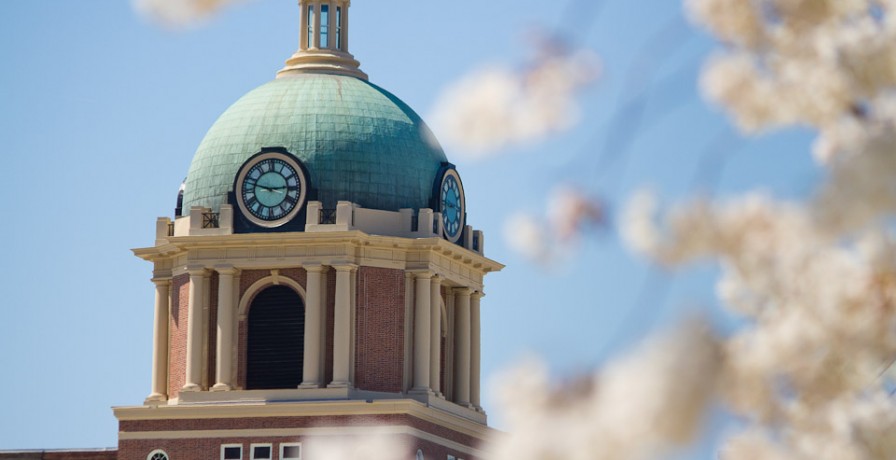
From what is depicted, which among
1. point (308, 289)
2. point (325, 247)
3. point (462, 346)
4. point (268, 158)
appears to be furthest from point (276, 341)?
point (462, 346)

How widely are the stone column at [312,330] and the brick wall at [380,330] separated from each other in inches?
55.0

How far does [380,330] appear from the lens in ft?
218

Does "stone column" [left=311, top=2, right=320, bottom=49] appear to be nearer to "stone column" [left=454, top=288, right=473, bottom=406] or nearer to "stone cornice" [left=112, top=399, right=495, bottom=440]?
"stone column" [left=454, top=288, right=473, bottom=406]

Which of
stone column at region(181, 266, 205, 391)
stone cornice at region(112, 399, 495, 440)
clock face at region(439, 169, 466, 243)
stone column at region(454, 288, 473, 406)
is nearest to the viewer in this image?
stone cornice at region(112, 399, 495, 440)

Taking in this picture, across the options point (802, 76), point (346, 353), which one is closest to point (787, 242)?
point (802, 76)

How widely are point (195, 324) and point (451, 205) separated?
9.68 m

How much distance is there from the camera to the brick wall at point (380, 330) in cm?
6606

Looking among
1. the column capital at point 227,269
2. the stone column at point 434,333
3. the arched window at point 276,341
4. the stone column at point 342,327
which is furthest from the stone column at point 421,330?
the column capital at point 227,269

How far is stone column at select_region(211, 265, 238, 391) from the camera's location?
65938 millimetres

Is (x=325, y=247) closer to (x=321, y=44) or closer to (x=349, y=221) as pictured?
(x=349, y=221)

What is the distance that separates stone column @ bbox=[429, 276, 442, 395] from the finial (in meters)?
8.99

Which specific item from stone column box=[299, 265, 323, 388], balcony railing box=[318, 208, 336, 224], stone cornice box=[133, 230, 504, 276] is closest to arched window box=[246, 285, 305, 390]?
stone column box=[299, 265, 323, 388]

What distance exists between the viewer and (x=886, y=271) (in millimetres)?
13453

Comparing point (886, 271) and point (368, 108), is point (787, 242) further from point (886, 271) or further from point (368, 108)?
point (368, 108)
